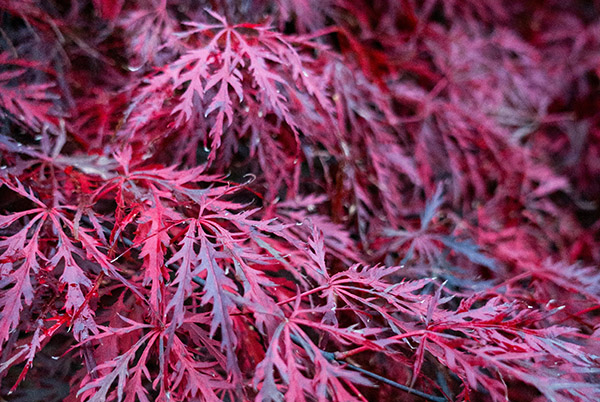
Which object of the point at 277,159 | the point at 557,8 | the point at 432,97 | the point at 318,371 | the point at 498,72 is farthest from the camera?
the point at 557,8

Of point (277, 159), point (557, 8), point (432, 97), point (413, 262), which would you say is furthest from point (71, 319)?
point (557, 8)

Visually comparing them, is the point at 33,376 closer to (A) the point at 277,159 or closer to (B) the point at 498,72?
(A) the point at 277,159

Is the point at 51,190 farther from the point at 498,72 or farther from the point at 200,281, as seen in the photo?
the point at 498,72

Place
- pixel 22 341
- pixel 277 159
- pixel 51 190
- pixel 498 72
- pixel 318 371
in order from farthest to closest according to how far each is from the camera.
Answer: pixel 498 72 < pixel 277 159 < pixel 51 190 < pixel 22 341 < pixel 318 371

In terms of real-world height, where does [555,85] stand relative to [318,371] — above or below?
above

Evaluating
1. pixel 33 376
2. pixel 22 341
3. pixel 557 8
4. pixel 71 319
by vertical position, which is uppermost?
pixel 557 8

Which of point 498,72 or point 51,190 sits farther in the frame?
point 498,72
